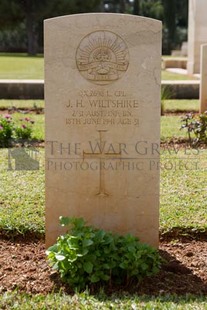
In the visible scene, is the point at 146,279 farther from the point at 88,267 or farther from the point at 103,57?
the point at 103,57

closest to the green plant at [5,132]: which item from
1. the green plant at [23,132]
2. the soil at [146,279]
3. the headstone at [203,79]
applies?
the green plant at [23,132]

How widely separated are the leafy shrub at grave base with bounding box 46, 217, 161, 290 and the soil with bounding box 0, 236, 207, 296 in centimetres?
8

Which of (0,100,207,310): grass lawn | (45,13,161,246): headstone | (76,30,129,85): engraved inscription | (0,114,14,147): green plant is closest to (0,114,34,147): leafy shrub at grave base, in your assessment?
(0,114,14,147): green plant

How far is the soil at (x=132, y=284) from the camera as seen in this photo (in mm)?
3176

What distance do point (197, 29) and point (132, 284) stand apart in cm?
1419

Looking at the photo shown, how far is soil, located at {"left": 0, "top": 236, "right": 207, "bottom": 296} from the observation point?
125 inches

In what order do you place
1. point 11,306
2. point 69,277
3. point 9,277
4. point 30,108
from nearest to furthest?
point 11,306
point 69,277
point 9,277
point 30,108

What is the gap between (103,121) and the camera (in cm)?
349

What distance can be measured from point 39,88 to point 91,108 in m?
9.13

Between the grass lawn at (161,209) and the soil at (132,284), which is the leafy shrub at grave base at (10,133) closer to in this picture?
the grass lawn at (161,209)

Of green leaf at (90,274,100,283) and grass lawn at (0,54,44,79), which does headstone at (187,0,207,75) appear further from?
green leaf at (90,274,100,283)

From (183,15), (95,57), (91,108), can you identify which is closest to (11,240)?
(91,108)

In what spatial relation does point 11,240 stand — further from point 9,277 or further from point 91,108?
point 91,108

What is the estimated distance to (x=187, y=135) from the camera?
26.3 ft
